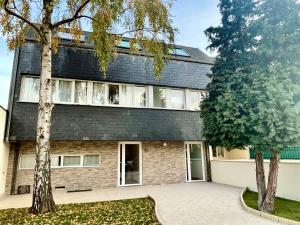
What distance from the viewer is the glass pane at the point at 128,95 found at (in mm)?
12883

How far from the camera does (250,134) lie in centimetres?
712

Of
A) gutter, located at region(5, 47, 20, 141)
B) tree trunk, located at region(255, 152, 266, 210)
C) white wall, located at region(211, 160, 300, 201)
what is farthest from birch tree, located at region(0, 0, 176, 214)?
white wall, located at region(211, 160, 300, 201)

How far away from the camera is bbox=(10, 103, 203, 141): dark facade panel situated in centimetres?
1081

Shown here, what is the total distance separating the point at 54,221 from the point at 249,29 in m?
8.46

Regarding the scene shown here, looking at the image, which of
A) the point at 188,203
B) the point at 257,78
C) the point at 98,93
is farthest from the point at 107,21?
the point at 188,203

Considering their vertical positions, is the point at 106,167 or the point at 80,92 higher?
the point at 80,92

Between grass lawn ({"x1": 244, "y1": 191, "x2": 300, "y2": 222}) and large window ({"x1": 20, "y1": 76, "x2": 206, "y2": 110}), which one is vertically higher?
large window ({"x1": 20, "y1": 76, "x2": 206, "y2": 110})

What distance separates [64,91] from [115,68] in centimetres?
300

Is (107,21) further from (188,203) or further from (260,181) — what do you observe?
(260,181)

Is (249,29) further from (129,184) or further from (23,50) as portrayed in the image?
(23,50)

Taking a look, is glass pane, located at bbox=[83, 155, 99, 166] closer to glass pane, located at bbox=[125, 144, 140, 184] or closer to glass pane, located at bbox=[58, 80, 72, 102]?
glass pane, located at bbox=[125, 144, 140, 184]

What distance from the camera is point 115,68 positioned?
12.9 meters

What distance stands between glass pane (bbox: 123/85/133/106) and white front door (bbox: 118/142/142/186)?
7.75 ft

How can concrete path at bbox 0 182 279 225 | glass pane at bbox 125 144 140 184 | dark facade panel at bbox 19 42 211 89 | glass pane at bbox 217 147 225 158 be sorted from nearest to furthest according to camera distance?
concrete path at bbox 0 182 279 225, dark facade panel at bbox 19 42 211 89, glass pane at bbox 125 144 140 184, glass pane at bbox 217 147 225 158
